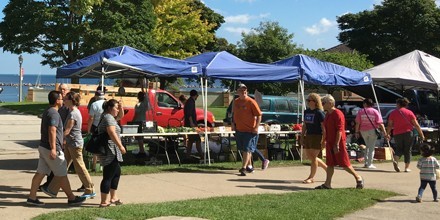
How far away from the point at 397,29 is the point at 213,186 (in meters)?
40.3

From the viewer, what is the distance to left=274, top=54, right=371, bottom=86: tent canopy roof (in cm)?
1392

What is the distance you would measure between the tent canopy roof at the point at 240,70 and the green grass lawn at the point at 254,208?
440 cm

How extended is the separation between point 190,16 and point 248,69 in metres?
24.7

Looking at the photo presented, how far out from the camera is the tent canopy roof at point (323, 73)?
13.9m

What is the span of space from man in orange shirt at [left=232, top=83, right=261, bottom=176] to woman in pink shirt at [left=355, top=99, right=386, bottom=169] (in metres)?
3.18

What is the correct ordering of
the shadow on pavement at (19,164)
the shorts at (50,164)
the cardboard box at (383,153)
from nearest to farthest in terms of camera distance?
the shorts at (50,164), the shadow on pavement at (19,164), the cardboard box at (383,153)

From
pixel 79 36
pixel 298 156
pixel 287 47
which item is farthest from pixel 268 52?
pixel 298 156

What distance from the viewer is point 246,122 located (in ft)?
37.2

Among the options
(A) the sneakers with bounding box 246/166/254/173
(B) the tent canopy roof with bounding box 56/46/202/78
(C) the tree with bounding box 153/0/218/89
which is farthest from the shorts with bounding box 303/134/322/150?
(C) the tree with bounding box 153/0/218/89

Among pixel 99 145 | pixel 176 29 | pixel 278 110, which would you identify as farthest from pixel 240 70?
pixel 176 29

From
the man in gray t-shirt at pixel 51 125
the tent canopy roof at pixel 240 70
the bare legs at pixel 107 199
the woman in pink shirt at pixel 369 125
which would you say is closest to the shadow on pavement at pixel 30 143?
the tent canopy roof at pixel 240 70

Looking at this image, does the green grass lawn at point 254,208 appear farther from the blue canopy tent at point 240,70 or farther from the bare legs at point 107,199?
the blue canopy tent at point 240,70

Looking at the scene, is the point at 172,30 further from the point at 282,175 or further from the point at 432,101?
the point at 282,175

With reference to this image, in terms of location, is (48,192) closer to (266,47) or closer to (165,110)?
(165,110)
